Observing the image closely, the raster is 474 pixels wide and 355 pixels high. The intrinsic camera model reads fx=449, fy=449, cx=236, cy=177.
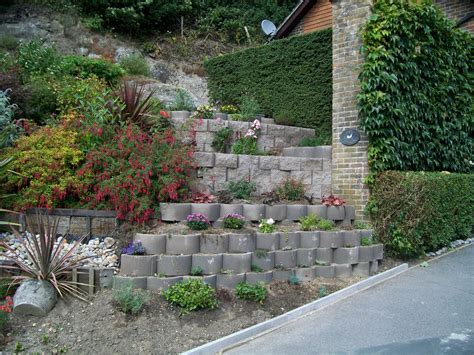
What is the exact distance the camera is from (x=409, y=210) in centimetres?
691

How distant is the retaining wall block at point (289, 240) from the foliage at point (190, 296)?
Answer: 1.38 meters

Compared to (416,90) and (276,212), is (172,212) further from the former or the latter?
(416,90)

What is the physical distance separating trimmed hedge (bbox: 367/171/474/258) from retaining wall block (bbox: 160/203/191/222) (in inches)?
122

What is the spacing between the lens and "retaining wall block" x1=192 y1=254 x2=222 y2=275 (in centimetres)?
539

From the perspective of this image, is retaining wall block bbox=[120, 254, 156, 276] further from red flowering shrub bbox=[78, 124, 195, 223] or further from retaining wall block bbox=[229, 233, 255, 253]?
retaining wall block bbox=[229, 233, 255, 253]

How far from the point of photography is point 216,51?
19.5 m

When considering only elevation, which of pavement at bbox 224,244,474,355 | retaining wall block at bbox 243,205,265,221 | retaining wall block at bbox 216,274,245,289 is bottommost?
pavement at bbox 224,244,474,355

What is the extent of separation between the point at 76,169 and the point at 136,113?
1471 millimetres

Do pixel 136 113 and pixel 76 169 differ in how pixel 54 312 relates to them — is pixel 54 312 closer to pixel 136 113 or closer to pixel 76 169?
pixel 76 169

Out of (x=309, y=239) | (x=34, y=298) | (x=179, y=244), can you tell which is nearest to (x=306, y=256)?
(x=309, y=239)

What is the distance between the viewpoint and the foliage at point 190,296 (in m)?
4.93

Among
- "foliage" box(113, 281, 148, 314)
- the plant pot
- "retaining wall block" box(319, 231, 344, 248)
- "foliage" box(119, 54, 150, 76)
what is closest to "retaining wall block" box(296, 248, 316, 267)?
"retaining wall block" box(319, 231, 344, 248)

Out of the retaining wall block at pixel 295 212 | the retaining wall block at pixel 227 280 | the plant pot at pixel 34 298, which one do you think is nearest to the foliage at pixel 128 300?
the plant pot at pixel 34 298

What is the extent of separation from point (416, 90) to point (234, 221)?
168 inches
